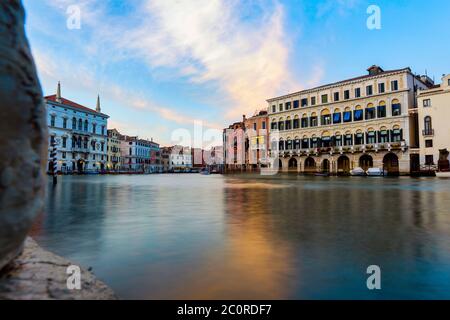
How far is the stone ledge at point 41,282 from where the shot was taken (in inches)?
73.1

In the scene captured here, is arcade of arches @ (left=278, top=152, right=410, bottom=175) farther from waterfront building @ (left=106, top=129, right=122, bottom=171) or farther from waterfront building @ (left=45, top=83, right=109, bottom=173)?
waterfront building @ (left=106, top=129, right=122, bottom=171)

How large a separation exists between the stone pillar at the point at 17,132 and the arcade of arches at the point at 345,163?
149ft

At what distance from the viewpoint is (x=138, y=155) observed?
99.1 meters

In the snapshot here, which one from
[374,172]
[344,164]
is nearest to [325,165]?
[344,164]

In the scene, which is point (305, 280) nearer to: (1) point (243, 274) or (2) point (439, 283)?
(1) point (243, 274)

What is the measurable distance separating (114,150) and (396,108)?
2918 inches

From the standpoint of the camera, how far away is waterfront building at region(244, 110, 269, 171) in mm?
59919

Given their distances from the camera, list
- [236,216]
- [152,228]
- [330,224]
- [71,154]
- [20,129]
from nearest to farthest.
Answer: [20,129] → [152,228] → [330,224] → [236,216] → [71,154]

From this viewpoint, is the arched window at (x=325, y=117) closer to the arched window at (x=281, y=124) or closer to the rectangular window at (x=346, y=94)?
the rectangular window at (x=346, y=94)

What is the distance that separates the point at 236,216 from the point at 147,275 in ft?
13.1

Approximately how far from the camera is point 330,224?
5828 mm

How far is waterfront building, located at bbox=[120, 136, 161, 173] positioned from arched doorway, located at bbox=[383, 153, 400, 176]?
65.2 m

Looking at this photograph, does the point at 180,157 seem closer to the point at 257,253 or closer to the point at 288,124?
the point at 288,124
